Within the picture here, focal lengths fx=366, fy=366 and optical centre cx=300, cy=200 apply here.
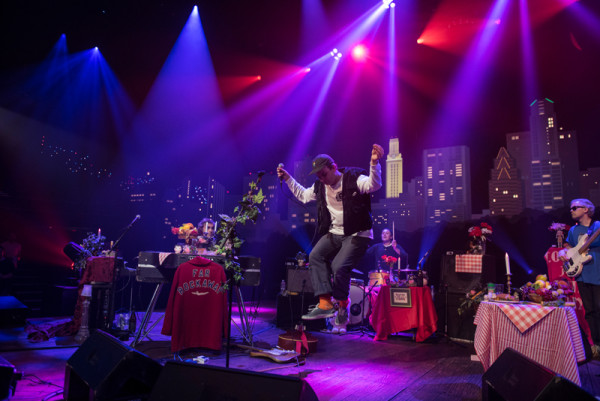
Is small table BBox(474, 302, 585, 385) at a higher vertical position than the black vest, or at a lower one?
lower

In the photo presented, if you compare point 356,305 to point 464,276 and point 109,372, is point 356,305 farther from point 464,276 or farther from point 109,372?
point 109,372

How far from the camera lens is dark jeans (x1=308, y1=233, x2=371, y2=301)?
141 inches

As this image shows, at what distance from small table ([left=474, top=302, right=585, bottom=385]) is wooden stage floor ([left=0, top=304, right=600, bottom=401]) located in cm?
50

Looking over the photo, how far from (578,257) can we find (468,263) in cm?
147

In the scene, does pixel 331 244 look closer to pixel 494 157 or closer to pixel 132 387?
pixel 132 387

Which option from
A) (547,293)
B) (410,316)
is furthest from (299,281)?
(547,293)

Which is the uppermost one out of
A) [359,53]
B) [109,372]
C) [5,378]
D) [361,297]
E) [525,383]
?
[359,53]

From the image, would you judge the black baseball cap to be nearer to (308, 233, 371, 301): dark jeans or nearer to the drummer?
(308, 233, 371, 301): dark jeans

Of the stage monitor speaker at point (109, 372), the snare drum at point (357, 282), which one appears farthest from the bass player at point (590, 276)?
the stage monitor speaker at point (109, 372)

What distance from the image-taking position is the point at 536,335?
342 centimetres

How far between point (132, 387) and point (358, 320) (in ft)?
19.3

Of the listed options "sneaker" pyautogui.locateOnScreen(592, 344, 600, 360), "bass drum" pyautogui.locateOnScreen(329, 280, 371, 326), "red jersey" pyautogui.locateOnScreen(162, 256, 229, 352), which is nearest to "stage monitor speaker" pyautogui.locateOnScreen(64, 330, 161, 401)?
"red jersey" pyautogui.locateOnScreen(162, 256, 229, 352)

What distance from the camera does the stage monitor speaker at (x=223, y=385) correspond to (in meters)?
1.61

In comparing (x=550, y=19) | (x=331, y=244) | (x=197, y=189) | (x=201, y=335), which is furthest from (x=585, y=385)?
(x=197, y=189)
